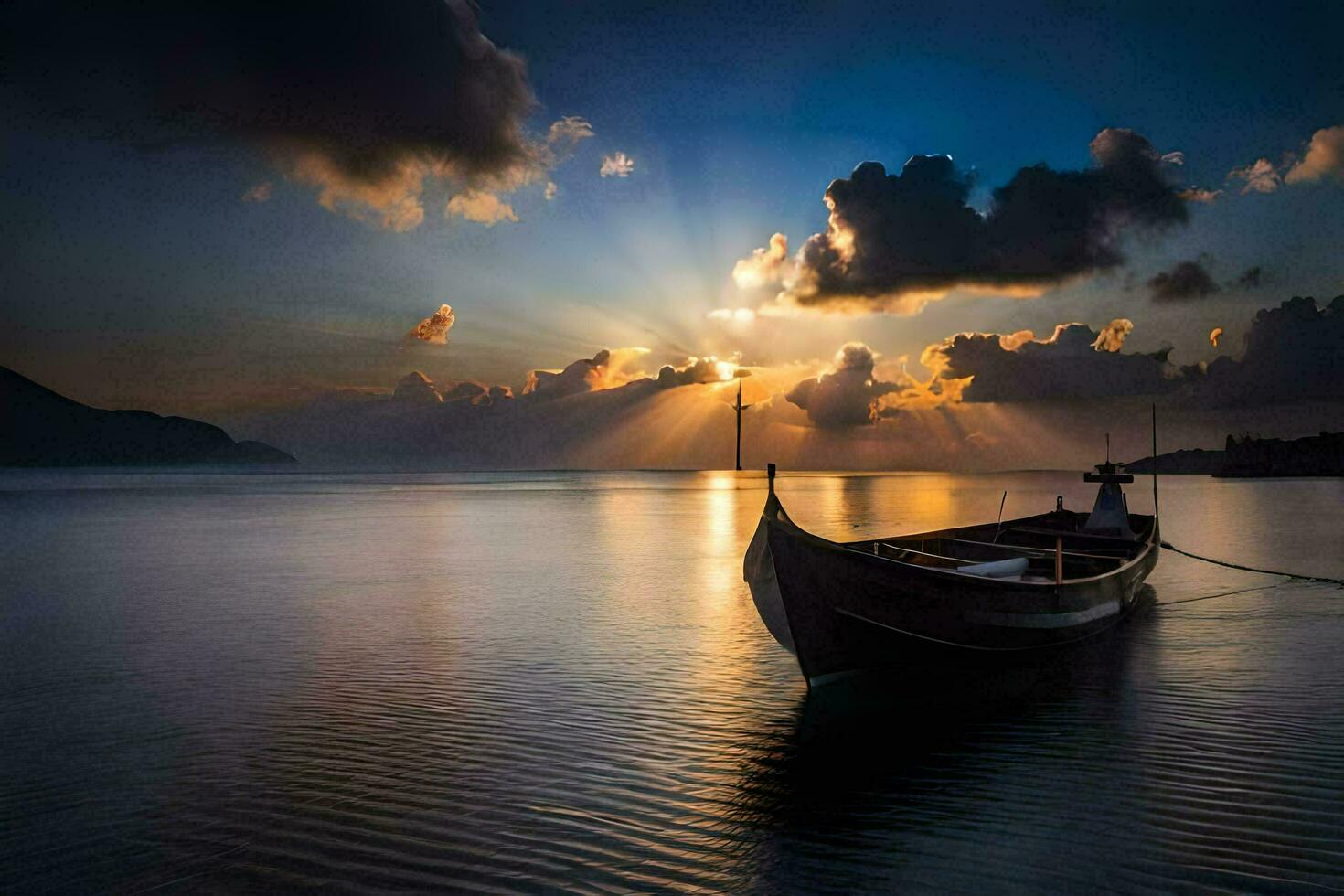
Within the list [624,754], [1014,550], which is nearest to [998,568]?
[1014,550]

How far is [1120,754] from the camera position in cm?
1145

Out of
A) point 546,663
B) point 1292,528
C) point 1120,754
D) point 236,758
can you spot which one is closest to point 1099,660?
point 1120,754

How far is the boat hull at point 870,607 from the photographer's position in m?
13.3

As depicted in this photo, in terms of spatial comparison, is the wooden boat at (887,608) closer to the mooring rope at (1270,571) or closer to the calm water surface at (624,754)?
the calm water surface at (624,754)

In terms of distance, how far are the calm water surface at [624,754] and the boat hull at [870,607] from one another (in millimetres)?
957

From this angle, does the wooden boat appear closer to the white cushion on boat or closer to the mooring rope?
the white cushion on boat

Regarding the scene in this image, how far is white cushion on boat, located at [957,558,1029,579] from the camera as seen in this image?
18519 millimetres

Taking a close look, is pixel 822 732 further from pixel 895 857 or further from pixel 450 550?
pixel 450 550

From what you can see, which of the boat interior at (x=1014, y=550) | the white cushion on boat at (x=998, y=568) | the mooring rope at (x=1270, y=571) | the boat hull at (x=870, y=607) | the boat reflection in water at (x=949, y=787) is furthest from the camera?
the mooring rope at (x=1270, y=571)

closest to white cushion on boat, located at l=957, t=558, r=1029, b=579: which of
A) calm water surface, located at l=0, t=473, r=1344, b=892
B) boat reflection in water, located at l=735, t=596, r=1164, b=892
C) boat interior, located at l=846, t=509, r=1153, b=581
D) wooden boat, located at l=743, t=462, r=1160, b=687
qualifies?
boat interior, located at l=846, t=509, r=1153, b=581

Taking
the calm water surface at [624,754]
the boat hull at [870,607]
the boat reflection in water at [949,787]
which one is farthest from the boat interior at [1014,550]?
the boat reflection in water at [949,787]

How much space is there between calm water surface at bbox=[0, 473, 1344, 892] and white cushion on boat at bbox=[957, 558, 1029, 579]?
2616 millimetres

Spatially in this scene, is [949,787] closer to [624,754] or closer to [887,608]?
[887,608]

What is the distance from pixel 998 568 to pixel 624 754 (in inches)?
488
